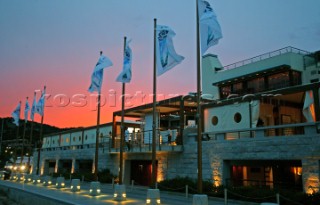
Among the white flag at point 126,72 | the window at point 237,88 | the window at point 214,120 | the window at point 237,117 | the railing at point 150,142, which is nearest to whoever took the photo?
the white flag at point 126,72

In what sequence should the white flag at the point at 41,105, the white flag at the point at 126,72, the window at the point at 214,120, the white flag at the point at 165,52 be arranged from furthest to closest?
the white flag at the point at 41,105, the window at the point at 214,120, the white flag at the point at 126,72, the white flag at the point at 165,52

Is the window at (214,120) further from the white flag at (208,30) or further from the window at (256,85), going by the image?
the white flag at (208,30)

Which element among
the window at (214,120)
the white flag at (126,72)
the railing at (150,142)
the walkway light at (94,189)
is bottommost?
the walkway light at (94,189)

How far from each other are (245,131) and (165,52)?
26.3 feet

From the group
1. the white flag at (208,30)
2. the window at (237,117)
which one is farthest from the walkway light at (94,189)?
the white flag at (208,30)

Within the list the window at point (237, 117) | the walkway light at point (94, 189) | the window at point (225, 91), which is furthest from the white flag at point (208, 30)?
the window at point (225, 91)

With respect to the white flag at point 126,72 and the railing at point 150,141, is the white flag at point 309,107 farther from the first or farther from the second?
the white flag at point 126,72

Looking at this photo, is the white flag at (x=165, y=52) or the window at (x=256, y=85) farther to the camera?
the window at (x=256, y=85)

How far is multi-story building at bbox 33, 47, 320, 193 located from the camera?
18.4 meters

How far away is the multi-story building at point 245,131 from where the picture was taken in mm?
18422

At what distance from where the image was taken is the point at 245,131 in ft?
69.4

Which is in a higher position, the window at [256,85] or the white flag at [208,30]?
the window at [256,85]

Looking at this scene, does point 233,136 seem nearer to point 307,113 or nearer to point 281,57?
point 307,113

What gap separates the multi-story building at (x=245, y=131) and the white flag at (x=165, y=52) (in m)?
6.86
